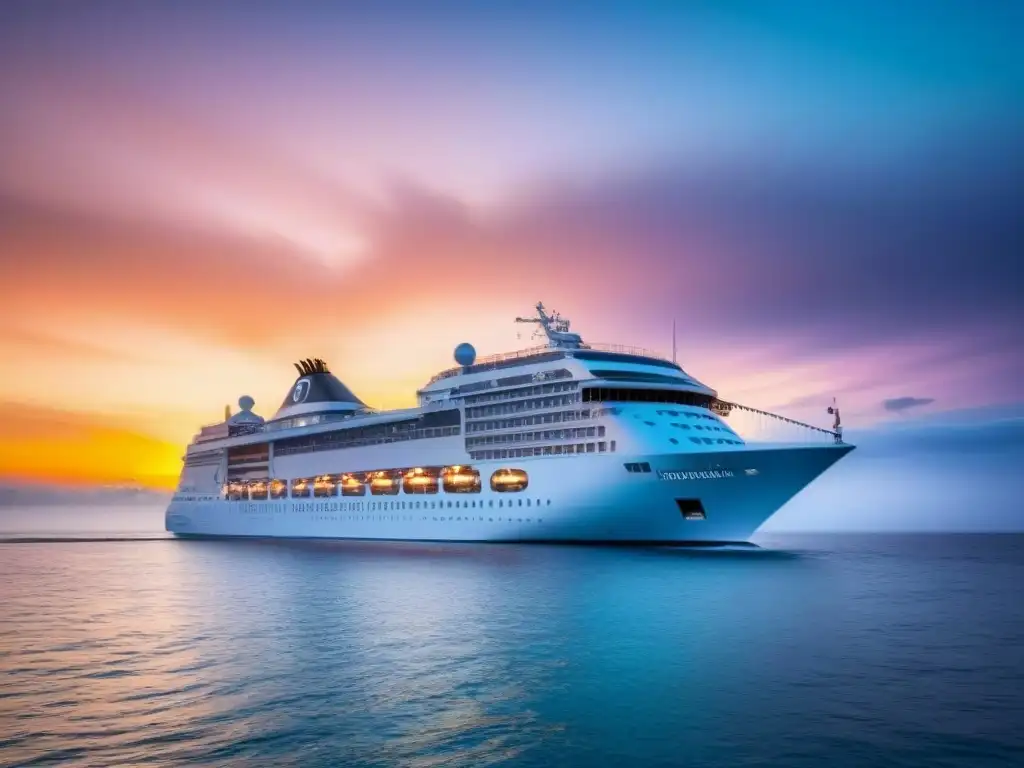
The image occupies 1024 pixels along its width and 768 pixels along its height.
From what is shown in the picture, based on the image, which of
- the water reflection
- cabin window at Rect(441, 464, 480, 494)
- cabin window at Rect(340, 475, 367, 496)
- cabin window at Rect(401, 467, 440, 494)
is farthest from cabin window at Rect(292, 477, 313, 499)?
the water reflection

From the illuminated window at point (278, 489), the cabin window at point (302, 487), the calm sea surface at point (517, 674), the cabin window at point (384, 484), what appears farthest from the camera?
the illuminated window at point (278, 489)

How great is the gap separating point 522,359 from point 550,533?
17076mm

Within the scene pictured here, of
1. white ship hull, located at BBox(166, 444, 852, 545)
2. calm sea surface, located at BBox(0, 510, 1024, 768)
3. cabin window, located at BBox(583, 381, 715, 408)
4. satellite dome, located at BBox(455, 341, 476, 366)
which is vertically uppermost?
satellite dome, located at BBox(455, 341, 476, 366)

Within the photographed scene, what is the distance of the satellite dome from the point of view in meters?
81.2

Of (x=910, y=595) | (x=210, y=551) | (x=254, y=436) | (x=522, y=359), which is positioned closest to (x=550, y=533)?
(x=522, y=359)

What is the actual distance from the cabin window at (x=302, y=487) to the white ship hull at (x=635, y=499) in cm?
2410

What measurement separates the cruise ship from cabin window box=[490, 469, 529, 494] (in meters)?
0.14

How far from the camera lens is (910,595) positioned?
40.8 meters

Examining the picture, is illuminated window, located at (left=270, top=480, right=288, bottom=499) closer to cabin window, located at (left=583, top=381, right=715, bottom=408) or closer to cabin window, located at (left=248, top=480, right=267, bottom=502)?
cabin window, located at (left=248, top=480, right=267, bottom=502)

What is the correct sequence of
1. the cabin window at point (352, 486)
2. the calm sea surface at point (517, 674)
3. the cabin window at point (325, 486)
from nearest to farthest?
the calm sea surface at point (517, 674) < the cabin window at point (352, 486) < the cabin window at point (325, 486)

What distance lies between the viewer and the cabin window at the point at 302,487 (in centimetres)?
9256

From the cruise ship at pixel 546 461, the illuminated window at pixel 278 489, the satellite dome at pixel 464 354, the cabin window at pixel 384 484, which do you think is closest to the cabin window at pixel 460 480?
the cruise ship at pixel 546 461

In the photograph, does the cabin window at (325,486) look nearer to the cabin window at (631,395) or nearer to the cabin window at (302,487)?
the cabin window at (302,487)

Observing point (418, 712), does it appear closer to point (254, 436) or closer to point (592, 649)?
point (592, 649)
